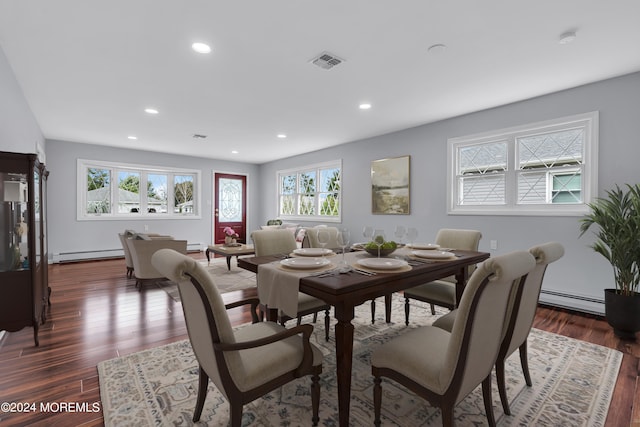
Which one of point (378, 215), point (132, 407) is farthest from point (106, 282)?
point (378, 215)

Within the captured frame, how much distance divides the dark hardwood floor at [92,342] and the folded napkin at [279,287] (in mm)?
1073

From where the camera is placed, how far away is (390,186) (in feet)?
16.9

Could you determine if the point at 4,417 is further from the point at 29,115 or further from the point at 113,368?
the point at 29,115

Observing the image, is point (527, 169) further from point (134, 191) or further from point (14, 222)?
point (134, 191)

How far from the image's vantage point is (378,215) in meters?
5.37

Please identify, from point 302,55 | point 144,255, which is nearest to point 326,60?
point 302,55

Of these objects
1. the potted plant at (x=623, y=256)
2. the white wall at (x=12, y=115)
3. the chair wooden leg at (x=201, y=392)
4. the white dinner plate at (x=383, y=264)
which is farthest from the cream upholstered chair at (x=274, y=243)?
the potted plant at (x=623, y=256)

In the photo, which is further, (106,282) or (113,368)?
(106,282)

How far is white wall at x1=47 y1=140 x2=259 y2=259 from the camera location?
593 cm

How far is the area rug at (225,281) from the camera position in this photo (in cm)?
409

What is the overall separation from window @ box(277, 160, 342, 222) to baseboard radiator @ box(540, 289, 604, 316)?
3607 millimetres

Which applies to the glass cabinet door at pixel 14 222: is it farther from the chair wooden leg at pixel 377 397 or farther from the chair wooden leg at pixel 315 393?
the chair wooden leg at pixel 377 397

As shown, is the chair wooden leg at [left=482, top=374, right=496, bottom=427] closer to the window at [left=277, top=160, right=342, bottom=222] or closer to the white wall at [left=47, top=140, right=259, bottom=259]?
the window at [left=277, top=160, right=342, bottom=222]

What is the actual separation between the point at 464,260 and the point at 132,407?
7.43ft
